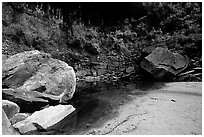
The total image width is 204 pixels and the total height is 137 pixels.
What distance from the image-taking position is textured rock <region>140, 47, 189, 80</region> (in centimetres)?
1036

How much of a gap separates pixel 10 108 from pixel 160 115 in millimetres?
3687

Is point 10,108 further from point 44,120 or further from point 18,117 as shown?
point 44,120

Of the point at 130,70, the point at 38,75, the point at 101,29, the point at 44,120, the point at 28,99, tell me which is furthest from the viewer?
the point at 101,29

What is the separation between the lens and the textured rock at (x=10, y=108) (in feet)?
17.8

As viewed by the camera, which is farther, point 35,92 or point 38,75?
point 38,75

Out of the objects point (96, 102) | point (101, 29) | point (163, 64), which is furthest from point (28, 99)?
point (101, 29)

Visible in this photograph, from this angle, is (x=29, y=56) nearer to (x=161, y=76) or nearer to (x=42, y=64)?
(x=42, y=64)

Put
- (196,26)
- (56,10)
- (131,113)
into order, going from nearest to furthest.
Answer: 1. (131,113)
2. (196,26)
3. (56,10)

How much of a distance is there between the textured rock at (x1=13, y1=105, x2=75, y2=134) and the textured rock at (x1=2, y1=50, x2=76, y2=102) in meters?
1.28

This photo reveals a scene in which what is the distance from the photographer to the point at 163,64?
1053cm

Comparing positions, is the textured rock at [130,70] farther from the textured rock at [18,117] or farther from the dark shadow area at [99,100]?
the textured rock at [18,117]

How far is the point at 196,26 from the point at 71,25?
25.0ft

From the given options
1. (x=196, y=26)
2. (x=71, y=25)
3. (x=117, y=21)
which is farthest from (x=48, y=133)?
(x=117, y=21)

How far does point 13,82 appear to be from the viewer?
694cm
